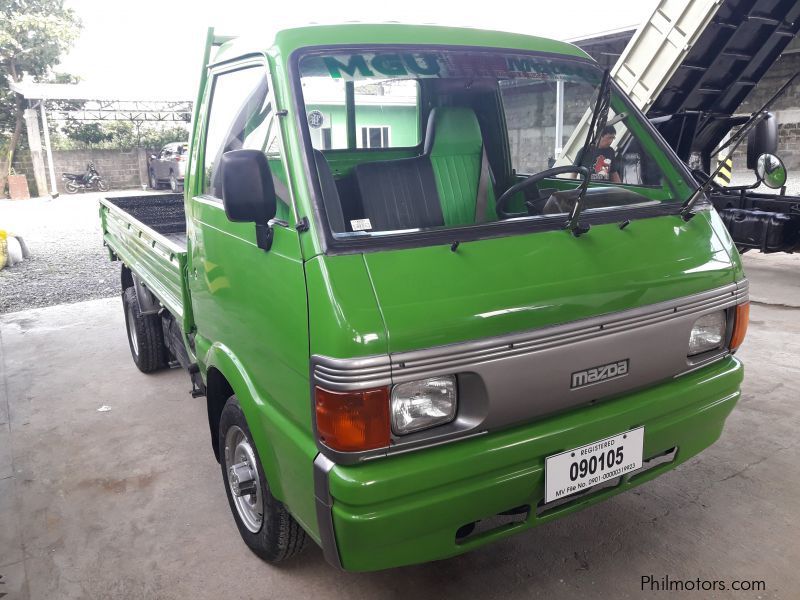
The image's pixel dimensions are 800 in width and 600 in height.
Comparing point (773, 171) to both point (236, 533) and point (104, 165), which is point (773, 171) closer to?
point (236, 533)

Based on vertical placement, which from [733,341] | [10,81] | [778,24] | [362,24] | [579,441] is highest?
[10,81]

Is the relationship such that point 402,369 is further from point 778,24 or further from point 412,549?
point 778,24

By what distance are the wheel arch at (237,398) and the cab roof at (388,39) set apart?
116 centimetres

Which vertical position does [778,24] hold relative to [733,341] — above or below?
above

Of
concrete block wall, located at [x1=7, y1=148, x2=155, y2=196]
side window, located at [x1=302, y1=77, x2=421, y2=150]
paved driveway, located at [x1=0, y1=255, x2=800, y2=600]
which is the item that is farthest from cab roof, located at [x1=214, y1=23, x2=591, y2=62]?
concrete block wall, located at [x1=7, y1=148, x2=155, y2=196]

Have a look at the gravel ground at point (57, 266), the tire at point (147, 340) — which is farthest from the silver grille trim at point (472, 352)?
the gravel ground at point (57, 266)

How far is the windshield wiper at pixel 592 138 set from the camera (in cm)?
219

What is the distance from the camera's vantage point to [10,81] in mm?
23000

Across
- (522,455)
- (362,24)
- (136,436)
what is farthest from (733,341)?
(136,436)

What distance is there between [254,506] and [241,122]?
1.56 metres

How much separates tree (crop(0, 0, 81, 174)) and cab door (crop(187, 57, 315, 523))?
23.2 metres

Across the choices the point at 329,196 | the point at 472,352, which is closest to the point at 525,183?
the point at 329,196

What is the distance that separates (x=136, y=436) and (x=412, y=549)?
2520 millimetres

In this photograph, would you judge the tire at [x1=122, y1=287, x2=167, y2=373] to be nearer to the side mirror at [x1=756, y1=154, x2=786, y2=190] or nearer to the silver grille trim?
the silver grille trim
